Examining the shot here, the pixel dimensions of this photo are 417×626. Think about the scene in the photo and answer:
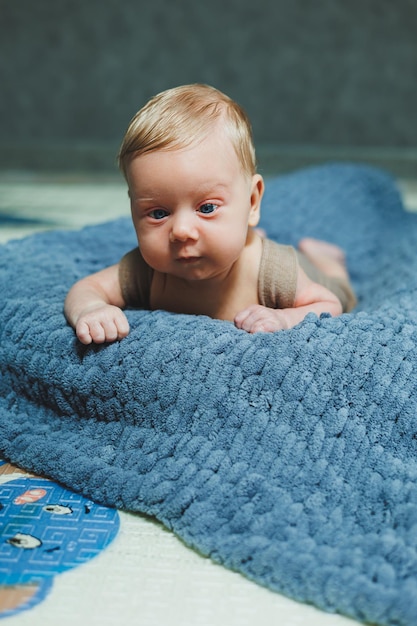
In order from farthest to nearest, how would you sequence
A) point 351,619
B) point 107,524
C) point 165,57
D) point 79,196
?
point 165,57
point 79,196
point 107,524
point 351,619

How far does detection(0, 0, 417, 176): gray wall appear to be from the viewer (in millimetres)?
2305

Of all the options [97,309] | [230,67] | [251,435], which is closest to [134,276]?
[97,309]

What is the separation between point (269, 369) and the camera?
0.65m

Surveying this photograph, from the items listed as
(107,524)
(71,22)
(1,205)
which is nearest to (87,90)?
(71,22)

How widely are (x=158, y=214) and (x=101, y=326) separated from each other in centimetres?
13

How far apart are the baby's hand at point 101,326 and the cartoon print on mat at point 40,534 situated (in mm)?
148

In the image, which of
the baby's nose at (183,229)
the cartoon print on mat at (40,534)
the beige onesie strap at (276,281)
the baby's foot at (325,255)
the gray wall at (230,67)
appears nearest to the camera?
the cartoon print on mat at (40,534)

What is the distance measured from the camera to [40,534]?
605 mm

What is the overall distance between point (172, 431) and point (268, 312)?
17 cm

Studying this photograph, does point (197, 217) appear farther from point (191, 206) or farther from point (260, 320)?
point (260, 320)

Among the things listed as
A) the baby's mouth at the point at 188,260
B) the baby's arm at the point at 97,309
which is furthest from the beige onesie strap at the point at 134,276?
the baby's mouth at the point at 188,260

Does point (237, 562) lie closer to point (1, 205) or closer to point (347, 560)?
point (347, 560)

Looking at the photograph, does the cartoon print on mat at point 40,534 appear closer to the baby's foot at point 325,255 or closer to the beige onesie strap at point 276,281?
the beige onesie strap at point 276,281

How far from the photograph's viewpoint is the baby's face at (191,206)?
718 mm
